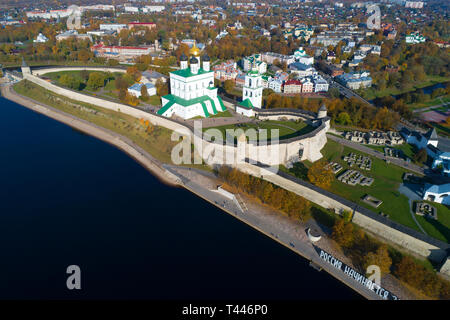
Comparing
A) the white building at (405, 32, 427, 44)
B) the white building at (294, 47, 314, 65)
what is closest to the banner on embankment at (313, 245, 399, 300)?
the white building at (294, 47, 314, 65)

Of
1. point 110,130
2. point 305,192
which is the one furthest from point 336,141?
point 110,130

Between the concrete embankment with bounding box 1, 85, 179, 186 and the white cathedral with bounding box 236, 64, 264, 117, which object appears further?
the white cathedral with bounding box 236, 64, 264, 117

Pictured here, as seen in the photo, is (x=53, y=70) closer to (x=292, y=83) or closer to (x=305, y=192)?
(x=292, y=83)

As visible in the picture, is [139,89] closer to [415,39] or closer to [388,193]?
[388,193]

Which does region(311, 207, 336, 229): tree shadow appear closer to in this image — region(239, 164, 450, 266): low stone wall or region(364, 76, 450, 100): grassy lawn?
region(239, 164, 450, 266): low stone wall

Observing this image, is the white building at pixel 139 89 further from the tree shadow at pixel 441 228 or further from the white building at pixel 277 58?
the tree shadow at pixel 441 228

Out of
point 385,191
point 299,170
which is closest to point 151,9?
point 299,170

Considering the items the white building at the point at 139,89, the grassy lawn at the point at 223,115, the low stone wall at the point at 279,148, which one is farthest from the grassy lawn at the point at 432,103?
the white building at the point at 139,89
